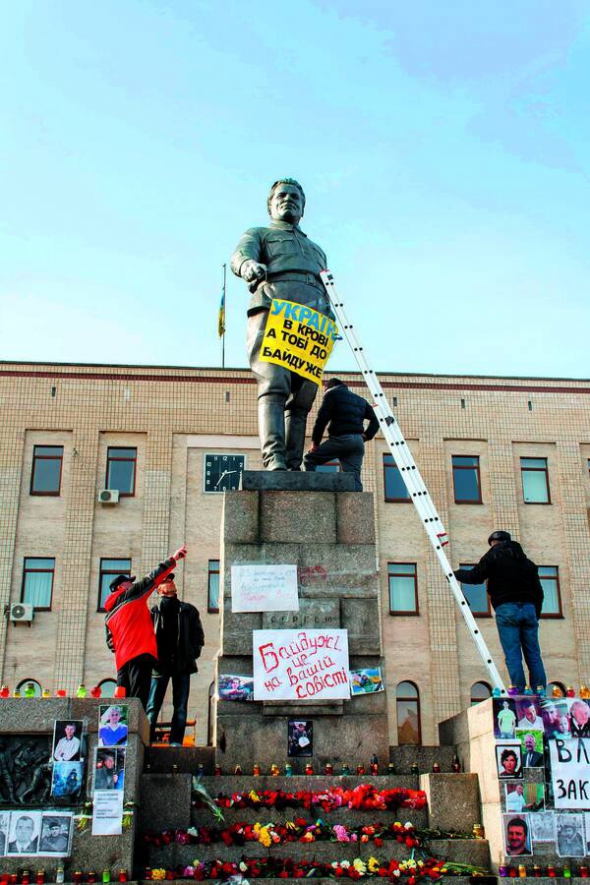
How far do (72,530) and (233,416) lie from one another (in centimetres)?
561

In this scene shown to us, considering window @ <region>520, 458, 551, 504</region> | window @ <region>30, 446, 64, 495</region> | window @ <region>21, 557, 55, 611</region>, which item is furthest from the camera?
window @ <region>520, 458, 551, 504</region>

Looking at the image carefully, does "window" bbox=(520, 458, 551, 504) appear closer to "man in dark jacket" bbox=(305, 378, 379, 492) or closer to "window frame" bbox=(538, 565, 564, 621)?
"window frame" bbox=(538, 565, 564, 621)

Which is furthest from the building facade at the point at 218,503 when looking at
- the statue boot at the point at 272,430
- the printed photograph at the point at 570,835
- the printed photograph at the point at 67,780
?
the printed photograph at the point at 570,835

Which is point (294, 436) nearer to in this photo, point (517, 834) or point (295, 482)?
point (295, 482)

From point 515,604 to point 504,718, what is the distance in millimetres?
1511

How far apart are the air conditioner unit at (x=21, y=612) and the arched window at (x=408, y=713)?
32.6 ft

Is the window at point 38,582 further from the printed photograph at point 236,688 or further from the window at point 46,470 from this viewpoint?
the printed photograph at point 236,688

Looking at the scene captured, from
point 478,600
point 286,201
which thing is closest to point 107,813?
point 286,201

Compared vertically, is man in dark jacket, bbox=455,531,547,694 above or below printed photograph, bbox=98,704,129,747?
above

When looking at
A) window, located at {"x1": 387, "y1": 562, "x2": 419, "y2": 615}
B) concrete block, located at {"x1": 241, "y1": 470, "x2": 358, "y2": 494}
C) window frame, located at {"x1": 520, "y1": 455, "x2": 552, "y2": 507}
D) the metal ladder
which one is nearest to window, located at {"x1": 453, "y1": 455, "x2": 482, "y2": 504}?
window frame, located at {"x1": 520, "y1": 455, "x2": 552, "y2": 507}

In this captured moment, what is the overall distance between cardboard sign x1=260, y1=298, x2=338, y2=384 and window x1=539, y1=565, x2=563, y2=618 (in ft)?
65.8

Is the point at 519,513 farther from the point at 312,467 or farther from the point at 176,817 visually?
the point at 176,817

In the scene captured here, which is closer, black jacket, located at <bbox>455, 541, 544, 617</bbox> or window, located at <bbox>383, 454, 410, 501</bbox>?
black jacket, located at <bbox>455, 541, 544, 617</bbox>

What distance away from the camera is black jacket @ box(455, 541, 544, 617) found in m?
9.79
